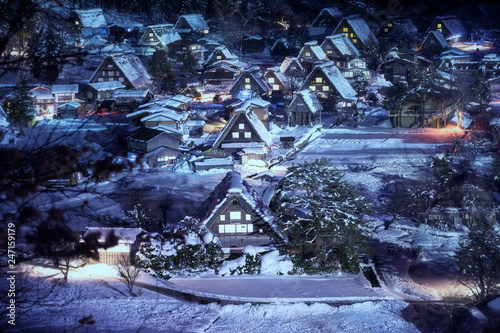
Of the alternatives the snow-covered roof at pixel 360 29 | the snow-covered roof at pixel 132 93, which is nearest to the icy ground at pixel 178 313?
the snow-covered roof at pixel 132 93

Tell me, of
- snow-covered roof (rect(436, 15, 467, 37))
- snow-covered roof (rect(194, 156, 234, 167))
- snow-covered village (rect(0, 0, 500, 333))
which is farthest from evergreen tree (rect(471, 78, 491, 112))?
snow-covered roof (rect(194, 156, 234, 167))

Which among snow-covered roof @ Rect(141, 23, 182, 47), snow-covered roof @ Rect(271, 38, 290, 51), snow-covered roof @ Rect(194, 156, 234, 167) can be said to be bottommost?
snow-covered roof @ Rect(194, 156, 234, 167)

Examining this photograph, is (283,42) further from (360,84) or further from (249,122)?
(249,122)

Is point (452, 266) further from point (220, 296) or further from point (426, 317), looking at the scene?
point (220, 296)

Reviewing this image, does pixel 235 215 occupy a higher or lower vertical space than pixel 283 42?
lower

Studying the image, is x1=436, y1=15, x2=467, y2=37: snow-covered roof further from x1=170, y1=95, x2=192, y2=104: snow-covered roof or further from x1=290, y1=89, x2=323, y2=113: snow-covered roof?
x1=170, y1=95, x2=192, y2=104: snow-covered roof

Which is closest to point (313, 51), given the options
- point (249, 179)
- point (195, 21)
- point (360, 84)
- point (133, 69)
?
point (360, 84)
